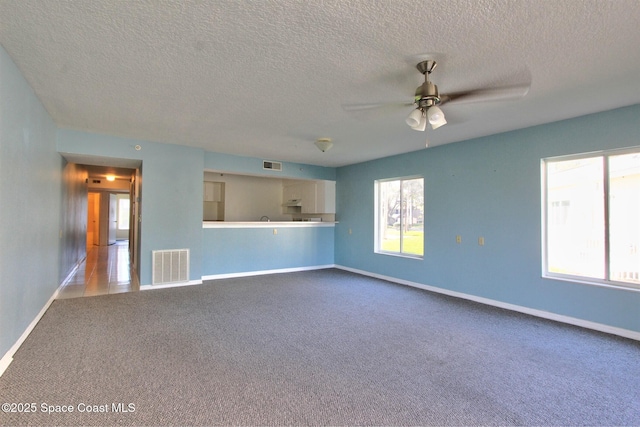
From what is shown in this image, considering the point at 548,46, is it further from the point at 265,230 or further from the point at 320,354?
the point at 265,230

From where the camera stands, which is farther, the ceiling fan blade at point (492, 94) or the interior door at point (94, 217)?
the interior door at point (94, 217)

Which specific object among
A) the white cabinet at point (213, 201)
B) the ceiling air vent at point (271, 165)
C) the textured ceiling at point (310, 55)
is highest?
the textured ceiling at point (310, 55)

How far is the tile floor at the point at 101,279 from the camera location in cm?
496

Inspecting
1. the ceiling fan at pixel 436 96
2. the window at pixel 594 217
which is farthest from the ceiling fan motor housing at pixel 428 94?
the window at pixel 594 217

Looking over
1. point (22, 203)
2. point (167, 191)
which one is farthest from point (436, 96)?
point (167, 191)

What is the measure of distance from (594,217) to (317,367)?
11.9ft

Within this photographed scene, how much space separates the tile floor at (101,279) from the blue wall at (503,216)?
4.76 meters

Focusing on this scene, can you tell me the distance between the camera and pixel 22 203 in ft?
9.34

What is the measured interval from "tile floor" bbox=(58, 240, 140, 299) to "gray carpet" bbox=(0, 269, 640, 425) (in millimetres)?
873

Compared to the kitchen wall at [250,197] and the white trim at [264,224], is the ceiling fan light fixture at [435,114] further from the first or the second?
the kitchen wall at [250,197]

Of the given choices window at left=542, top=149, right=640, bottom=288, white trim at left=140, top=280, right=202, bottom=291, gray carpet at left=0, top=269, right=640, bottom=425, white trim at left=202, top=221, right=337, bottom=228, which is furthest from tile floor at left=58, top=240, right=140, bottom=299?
window at left=542, top=149, right=640, bottom=288

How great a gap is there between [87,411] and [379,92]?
10.7 ft

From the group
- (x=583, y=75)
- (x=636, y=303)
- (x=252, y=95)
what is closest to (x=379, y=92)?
(x=252, y=95)

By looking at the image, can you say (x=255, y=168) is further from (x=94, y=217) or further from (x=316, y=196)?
(x=94, y=217)
